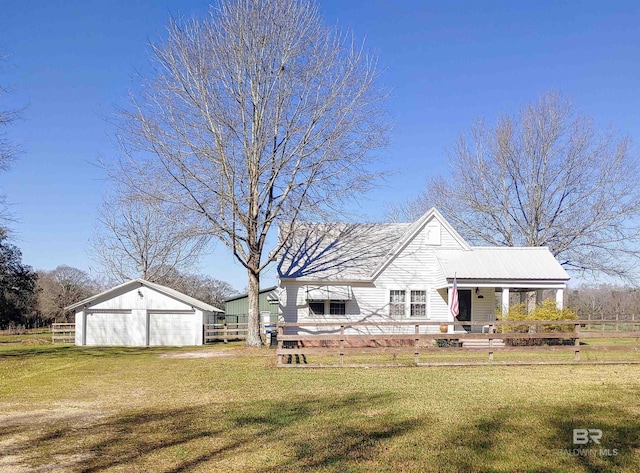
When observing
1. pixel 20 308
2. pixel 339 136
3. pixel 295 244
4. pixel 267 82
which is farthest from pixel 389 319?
pixel 20 308

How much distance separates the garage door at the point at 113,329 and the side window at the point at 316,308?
983 centimetres

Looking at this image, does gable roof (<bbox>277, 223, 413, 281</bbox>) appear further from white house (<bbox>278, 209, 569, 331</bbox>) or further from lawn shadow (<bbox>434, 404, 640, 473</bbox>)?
lawn shadow (<bbox>434, 404, 640, 473</bbox>)

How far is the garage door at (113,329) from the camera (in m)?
27.7

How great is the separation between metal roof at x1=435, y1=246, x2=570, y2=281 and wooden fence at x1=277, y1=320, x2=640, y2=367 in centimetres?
217

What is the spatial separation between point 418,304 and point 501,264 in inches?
159

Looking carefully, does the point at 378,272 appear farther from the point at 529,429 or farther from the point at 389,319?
the point at 529,429

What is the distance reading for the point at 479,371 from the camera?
45.5 feet

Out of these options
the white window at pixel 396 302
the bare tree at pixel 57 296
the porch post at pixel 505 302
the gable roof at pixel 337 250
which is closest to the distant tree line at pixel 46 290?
the bare tree at pixel 57 296

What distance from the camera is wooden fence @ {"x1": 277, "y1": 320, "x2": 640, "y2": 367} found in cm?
1499

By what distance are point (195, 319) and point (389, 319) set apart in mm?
10632

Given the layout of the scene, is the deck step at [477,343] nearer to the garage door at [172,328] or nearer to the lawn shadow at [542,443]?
the lawn shadow at [542,443]

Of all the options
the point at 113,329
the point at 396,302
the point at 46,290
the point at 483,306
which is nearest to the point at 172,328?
the point at 113,329

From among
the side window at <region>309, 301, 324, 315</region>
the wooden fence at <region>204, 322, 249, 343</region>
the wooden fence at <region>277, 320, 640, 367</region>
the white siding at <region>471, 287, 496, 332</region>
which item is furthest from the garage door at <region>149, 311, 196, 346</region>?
the white siding at <region>471, 287, 496, 332</region>

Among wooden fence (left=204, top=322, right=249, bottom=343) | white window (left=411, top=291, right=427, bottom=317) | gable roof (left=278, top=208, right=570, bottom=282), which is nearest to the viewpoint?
gable roof (left=278, top=208, right=570, bottom=282)
